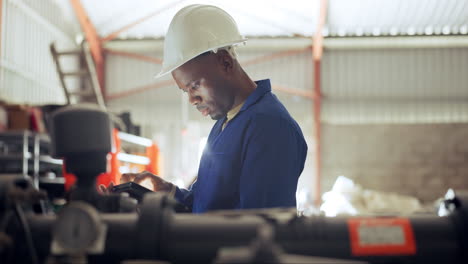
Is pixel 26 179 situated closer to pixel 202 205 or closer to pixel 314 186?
pixel 202 205

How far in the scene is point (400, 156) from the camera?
40.6ft

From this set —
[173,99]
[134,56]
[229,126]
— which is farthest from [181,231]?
[134,56]

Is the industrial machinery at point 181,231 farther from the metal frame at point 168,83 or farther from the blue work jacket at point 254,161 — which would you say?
the metal frame at point 168,83

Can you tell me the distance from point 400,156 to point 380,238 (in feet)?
40.4

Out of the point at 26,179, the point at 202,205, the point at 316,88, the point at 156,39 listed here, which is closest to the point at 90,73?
the point at 156,39

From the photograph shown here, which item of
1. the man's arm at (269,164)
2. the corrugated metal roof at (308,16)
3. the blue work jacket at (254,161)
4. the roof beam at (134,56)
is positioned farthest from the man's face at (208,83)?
the roof beam at (134,56)

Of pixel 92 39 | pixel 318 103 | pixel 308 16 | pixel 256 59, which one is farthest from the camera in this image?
pixel 256 59

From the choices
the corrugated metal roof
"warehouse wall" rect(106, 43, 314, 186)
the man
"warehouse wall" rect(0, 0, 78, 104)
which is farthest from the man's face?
"warehouse wall" rect(106, 43, 314, 186)

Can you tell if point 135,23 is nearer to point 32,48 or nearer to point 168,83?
point 168,83

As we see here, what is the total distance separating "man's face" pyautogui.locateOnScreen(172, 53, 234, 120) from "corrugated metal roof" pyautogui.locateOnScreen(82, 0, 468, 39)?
10.0 metres

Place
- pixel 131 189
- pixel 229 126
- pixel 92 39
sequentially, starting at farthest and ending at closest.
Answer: pixel 92 39
pixel 229 126
pixel 131 189

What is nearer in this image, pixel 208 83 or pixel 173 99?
pixel 208 83

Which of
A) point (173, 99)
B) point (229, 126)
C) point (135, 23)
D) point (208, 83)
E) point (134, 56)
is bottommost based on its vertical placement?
point (229, 126)

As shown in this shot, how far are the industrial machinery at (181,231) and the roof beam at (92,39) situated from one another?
11586mm
